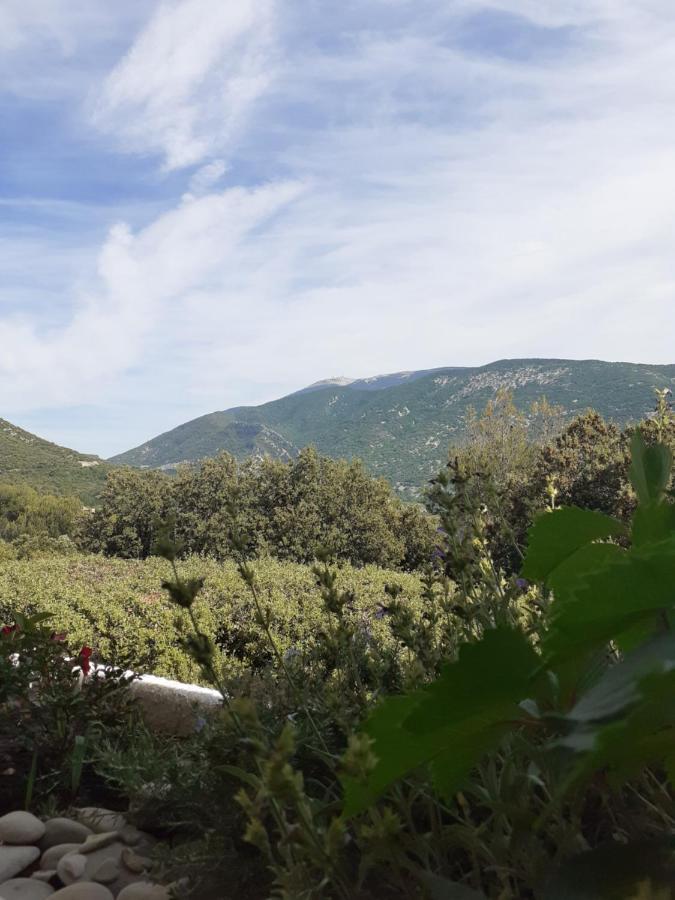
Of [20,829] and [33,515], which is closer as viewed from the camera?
[20,829]

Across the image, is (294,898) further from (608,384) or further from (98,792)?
(608,384)

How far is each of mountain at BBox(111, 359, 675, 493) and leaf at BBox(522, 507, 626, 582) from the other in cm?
5649

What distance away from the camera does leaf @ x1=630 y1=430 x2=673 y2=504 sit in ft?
2.14

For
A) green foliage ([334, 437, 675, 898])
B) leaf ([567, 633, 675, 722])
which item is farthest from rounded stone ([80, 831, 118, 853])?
leaf ([567, 633, 675, 722])

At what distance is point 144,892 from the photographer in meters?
1.59

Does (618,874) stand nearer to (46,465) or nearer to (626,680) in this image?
(626,680)

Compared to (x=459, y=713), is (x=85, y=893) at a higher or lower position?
lower

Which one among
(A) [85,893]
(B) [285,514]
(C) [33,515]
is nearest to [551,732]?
(A) [85,893]

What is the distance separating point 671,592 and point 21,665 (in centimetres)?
281

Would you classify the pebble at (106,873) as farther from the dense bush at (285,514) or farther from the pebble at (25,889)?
the dense bush at (285,514)

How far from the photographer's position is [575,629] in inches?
16.8

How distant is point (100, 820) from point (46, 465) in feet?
197

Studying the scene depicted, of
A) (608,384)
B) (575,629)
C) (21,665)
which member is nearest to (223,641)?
(21,665)

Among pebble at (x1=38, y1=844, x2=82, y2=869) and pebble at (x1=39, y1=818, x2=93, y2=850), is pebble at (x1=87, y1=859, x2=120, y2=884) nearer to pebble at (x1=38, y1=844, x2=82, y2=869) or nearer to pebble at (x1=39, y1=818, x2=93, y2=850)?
pebble at (x1=38, y1=844, x2=82, y2=869)
